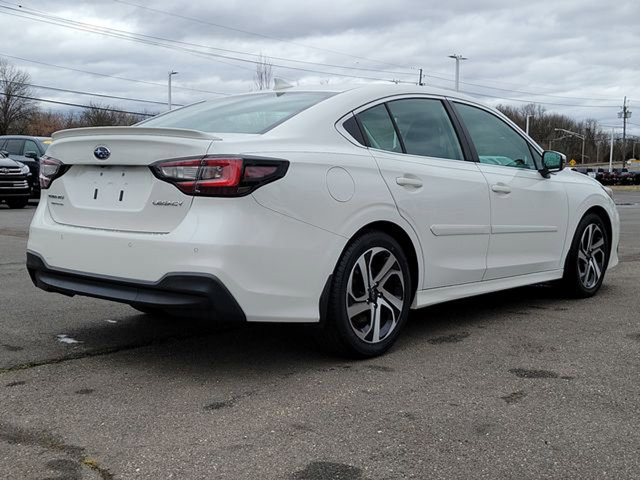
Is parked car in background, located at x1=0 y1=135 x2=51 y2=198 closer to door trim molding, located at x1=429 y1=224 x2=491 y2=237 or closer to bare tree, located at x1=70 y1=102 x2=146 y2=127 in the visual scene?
door trim molding, located at x1=429 y1=224 x2=491 y2=237

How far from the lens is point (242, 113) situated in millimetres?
4207

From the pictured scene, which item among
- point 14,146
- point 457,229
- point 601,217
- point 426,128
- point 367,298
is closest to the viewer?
point 367,298

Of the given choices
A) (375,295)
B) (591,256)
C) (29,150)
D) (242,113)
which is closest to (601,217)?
(591,256)

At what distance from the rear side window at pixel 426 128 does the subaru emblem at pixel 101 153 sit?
1765 millimetres

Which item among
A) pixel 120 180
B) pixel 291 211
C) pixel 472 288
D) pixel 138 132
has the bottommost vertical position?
pixel 472 288

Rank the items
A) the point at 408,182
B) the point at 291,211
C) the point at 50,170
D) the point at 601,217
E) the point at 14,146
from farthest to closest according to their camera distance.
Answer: the point at 14,146 → the point at 601,217 → the point at 408,182 → the point at 50,170 → the point at 291,211

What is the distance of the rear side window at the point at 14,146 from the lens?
19.7m

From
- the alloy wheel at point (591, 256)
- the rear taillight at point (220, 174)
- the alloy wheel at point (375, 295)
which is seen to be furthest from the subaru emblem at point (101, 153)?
the alloy wheel at point (591, 256)

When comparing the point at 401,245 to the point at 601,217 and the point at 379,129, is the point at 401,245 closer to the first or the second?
the point at 379,129

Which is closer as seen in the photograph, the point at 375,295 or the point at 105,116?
the point at 375,295

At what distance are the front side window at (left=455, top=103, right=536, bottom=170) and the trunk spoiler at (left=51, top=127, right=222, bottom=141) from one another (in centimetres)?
223

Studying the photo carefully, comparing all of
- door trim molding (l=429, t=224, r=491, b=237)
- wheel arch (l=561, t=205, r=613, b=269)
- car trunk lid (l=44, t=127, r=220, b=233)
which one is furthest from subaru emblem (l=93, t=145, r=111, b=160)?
wheel arch (l=561, t=205, r=613, b=269)

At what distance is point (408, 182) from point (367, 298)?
2.51 feet

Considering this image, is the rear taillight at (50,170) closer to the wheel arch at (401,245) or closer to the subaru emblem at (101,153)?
Result: the subaru emblem at (101,153)
